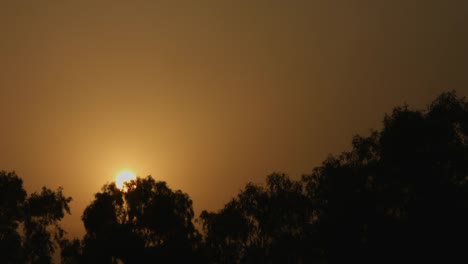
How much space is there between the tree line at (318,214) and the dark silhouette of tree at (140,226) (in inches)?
3.9

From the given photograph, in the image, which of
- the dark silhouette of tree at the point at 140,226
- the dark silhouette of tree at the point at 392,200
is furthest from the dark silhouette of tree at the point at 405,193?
the dark silhouette of tree at the point at 140,226

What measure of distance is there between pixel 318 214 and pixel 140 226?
709 inches

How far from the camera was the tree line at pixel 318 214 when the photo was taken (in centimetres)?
4828

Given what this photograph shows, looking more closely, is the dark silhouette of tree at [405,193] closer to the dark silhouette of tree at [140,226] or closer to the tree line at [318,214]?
the tree line at [318,214]

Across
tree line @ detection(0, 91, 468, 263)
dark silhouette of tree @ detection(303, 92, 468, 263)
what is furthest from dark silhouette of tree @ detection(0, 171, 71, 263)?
dark silhouette of tree @ detection(303, 92, 468, 263)

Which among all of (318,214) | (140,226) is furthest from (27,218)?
(318,214)

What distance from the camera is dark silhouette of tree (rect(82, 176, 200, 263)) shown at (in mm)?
53062

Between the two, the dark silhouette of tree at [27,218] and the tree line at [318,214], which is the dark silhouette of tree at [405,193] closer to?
the tree line at [318,214]

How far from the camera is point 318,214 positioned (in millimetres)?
57344

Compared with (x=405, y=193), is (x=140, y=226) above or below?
above

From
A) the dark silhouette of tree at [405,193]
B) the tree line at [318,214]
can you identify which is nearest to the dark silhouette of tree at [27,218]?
the tree line at [318,214]

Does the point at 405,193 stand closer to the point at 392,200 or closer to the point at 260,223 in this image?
the point at 392,200

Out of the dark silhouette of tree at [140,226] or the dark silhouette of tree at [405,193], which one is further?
the dark silhouette of tree at [140,226]

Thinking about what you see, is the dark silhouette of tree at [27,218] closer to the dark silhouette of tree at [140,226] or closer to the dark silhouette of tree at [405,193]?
the dark silhouette of tree at [140,226]
